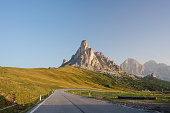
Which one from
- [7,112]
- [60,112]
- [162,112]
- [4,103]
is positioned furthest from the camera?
[4,103]

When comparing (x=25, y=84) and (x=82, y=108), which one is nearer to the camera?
(x=82, y=108)

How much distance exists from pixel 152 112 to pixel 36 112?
30.6 feet

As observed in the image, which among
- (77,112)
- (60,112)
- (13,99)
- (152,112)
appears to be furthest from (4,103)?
(152,112)

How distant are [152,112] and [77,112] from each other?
19.0 ft

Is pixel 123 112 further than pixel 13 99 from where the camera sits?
No

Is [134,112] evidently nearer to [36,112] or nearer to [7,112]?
[36,112]

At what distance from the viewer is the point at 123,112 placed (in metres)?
11.4

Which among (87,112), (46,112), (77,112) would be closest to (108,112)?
(87,112)

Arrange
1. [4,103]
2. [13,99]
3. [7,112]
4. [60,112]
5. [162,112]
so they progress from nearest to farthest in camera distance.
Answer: [162,112], [60,112], [7,112], [4,103], [13,99]

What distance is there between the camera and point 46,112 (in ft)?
40.7

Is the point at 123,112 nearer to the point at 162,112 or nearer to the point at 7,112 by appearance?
the point at 162,112

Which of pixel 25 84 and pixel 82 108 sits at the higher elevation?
pixel 25 84

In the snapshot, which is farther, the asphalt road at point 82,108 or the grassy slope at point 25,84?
the grassy slope at point 25,84

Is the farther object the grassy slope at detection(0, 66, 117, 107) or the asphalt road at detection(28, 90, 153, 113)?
the grassy slope at detection(0, 66, 117, 107)
